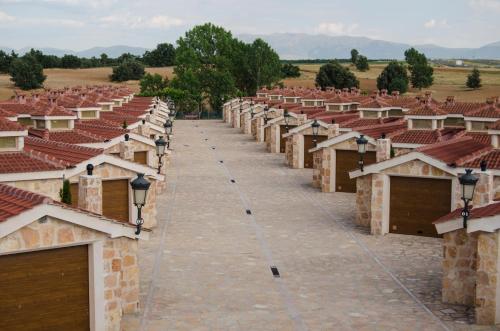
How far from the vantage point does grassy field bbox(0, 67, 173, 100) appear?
459 feet

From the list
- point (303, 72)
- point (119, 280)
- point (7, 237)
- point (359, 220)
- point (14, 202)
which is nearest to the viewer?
point (7, 237)

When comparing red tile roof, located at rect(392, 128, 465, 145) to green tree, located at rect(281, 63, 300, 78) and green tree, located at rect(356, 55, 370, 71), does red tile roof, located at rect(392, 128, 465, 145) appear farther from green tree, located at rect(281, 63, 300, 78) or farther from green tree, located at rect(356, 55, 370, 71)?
green tree, located at rect(356, 55, 370, 71)

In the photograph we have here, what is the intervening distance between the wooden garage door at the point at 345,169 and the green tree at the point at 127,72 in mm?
123770

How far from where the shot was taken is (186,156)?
2208 inches

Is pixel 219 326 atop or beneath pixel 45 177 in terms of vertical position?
beneath

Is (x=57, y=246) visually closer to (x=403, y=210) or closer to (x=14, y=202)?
(x=14, y=202)

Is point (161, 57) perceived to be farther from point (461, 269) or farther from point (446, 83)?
point (461, 269)

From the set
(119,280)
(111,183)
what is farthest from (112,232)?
(111,183)

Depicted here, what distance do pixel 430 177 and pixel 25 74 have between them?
11537 cm

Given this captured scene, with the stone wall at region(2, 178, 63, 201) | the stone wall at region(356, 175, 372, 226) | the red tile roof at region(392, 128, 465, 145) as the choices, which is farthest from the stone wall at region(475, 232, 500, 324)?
the red tile roof at region(392, 128, 465, 145)

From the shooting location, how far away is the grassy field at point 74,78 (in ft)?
459

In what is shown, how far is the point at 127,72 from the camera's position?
6147 inches

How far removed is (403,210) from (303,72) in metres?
158

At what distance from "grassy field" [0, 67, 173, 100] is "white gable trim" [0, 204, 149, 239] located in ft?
379
